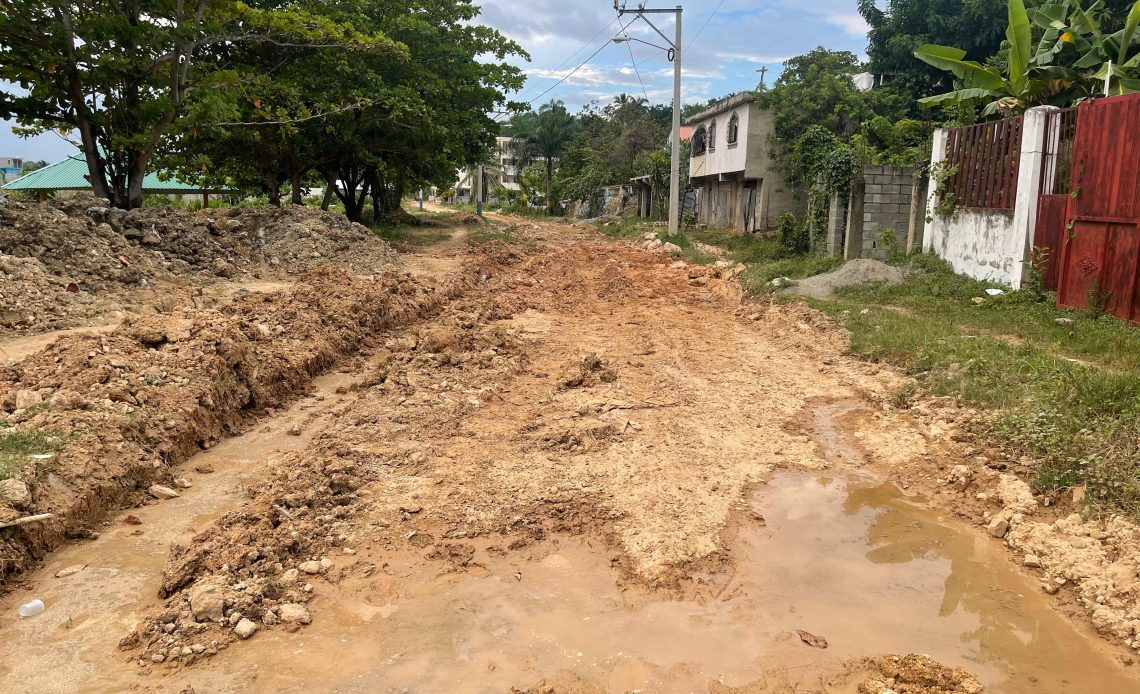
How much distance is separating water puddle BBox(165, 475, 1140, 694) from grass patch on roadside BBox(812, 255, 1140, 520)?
0.99 meters

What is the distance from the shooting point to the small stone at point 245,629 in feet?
12.1

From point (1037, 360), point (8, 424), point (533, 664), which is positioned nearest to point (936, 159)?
point (1037, 360)

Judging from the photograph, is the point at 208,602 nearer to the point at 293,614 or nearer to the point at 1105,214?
the point at 293,614

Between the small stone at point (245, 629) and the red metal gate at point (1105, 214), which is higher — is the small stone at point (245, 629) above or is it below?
below

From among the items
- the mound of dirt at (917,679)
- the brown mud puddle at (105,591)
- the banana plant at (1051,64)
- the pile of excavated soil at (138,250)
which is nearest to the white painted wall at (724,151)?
the banana plant at (1051,64)

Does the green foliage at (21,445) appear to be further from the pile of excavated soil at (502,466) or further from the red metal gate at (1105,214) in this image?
the red metal gate at (1105,214)

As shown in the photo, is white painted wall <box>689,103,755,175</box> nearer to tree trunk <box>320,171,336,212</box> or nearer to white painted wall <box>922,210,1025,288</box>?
white painted wall <box>922,210,1025,288</box>

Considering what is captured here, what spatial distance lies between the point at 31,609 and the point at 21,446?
1.38 meters

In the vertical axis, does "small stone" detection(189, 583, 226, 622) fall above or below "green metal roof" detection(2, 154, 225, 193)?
below

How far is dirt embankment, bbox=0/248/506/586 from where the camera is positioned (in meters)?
4.77

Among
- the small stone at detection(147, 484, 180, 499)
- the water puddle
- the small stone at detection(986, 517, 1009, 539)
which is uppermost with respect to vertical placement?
the small stone at detection(986, 517, 1009, 539)

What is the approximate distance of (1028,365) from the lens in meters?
6.93

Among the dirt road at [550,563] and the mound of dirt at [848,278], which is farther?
the mound of dirt at [848,278]

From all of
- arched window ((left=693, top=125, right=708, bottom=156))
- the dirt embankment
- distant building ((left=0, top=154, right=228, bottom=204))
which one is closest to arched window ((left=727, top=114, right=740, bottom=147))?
arched window ((left=693, top=125, right=708, bottom=156))
